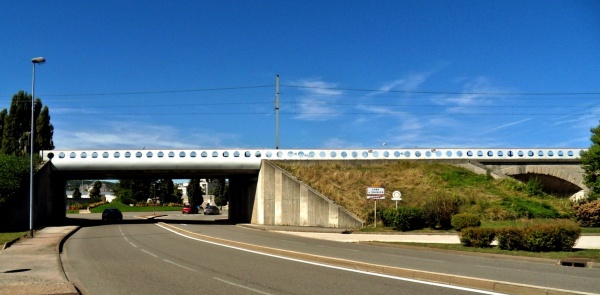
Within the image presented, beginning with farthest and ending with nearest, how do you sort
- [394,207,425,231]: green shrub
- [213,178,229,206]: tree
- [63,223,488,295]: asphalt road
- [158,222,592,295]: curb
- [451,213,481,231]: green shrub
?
[213,178,229,206]: tree, [394,207,425,231]: green shrub, [451,213,481,231]: green shrub, [63,223,488,295]: asphalt road, [158,222,592,295]: curb

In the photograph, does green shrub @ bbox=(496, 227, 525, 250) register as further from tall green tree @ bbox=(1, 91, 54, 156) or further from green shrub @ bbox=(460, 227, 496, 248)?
tall green tree @ bbox=(1, 91, 54, 156)

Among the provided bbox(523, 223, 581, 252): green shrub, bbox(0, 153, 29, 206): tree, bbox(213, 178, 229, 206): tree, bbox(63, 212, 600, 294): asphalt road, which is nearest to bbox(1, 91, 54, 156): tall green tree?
bbox(0, 153, 29, 206): tree

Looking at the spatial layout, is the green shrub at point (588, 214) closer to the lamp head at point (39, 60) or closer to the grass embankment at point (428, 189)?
the grass embankment at point (428, 189)

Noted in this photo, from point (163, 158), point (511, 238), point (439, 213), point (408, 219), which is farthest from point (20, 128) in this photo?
point (511, 238)

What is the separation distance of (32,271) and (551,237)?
56.5 ft

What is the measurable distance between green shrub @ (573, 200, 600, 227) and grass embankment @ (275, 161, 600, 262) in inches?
83.3

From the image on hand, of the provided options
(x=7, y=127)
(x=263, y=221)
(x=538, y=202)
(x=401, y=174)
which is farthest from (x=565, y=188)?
(x=7, y=127)

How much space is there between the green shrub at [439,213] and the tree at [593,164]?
13291mm

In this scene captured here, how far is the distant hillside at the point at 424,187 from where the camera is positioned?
112 ft

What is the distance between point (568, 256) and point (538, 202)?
20.0 m

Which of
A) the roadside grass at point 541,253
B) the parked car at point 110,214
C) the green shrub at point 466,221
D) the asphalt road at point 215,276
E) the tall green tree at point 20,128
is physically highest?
the tall green tree at point 20,128

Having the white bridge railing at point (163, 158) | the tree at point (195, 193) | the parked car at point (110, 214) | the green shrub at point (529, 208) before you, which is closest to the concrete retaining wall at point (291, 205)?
the white bridge railing at point (163, 158)

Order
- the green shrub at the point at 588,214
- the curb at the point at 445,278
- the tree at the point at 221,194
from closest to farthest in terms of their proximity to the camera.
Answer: the curb at the point at 445,278
the green shrub at the point at 588,214
the tree at the point at 221,194

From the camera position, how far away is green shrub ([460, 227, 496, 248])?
20.4 meters
